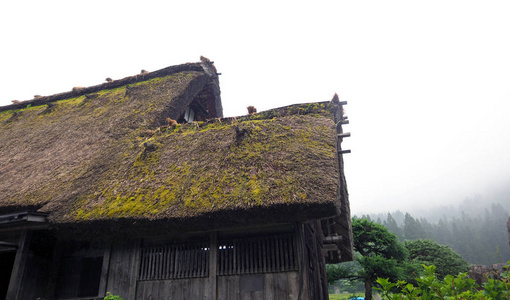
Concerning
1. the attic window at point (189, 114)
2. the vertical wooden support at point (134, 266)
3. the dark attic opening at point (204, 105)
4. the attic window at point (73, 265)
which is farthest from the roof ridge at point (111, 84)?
the vertical wooden support at point (134, 266)

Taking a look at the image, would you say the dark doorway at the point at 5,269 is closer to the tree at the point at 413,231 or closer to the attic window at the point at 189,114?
the attic window at the point at 189,114

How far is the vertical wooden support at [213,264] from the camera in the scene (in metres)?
5.04

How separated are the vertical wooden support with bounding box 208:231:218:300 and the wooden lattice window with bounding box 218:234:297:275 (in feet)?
0.29

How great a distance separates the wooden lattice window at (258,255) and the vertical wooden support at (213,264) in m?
0.09

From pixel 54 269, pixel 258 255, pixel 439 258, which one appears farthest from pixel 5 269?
pixel 439 258

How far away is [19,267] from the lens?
5.65m

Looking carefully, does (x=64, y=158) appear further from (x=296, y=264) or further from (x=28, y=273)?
(x=296, y=264)

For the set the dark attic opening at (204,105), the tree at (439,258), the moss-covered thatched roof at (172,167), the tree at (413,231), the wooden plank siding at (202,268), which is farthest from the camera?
the tree at (413,231)

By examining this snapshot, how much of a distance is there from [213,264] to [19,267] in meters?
3.62

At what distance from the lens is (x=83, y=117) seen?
30.4 feet

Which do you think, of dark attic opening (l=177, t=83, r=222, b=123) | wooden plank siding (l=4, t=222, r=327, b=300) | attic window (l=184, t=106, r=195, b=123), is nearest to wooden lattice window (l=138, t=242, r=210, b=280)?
wooden plank siding (l=4, t=222, r=327, b=300)

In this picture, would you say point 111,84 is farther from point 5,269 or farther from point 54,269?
point 54,269

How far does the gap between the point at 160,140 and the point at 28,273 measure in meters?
3.48

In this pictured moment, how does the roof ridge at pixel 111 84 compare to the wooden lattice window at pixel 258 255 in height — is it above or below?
above
